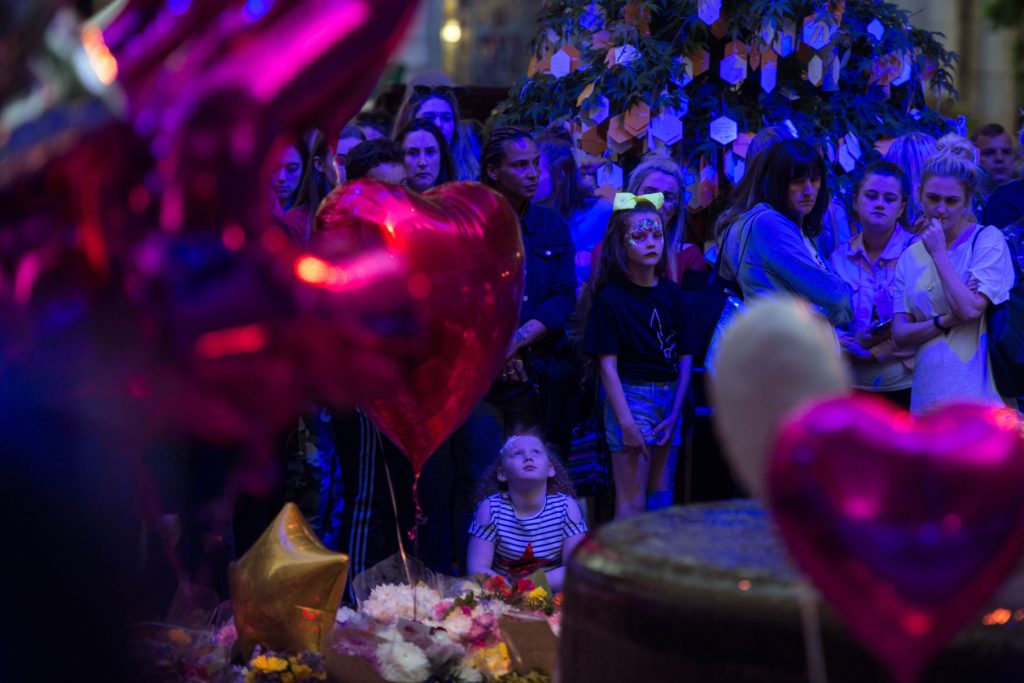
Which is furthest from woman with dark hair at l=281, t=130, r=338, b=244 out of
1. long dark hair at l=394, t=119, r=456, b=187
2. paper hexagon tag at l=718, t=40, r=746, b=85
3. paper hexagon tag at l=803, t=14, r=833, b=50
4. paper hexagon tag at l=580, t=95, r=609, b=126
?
paper hexagon tag at l=803, t=14, r=833, b=50

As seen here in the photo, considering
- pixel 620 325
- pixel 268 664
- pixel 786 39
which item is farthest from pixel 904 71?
pixel 268 664

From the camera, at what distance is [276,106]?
154 centimetres

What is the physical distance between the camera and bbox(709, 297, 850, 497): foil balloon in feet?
5.59

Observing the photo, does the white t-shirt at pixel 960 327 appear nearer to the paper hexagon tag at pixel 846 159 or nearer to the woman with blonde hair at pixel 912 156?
the woman with blonde hair at pixel 912 156

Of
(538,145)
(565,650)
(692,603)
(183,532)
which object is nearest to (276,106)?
(692,603)

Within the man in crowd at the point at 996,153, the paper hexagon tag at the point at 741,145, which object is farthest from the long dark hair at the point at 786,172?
the man in crowd at the point at 996,153

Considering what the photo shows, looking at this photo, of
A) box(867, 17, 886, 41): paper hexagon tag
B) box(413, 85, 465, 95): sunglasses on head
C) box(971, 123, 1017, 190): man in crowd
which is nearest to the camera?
box(413, 85, 465, 95): sunglasses on head

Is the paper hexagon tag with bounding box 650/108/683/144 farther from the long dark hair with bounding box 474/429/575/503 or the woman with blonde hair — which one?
the long dark hair with bounding box 474/429/575/503

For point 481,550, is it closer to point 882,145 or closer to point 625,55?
point 625,55

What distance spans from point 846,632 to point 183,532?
264cm

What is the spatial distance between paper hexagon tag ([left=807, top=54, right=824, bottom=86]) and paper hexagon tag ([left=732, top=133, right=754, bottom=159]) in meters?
0.42

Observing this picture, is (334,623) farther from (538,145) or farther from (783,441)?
(538,145)

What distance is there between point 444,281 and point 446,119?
2.86m

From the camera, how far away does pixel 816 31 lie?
586 cm
